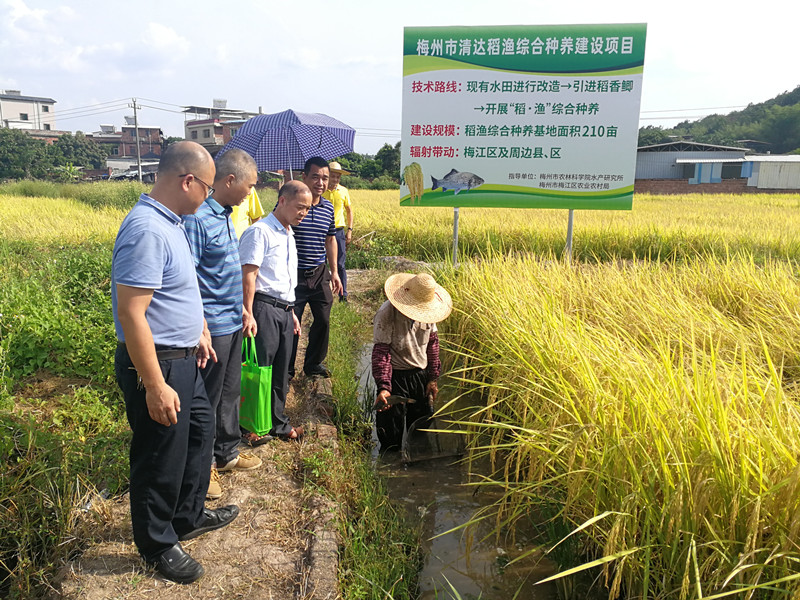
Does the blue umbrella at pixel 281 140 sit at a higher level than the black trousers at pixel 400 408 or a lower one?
higher

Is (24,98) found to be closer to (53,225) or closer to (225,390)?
(53,225)

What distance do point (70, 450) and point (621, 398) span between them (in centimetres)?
255

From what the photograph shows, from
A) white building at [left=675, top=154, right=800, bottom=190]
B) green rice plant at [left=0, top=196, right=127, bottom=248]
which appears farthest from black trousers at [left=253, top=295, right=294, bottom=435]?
white building at [left=675, top=154, right=800, bottom=190]

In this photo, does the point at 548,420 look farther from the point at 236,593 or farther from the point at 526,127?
the point at 526,127

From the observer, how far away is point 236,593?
6.92ft

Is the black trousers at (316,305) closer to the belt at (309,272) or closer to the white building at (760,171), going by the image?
the belt at (309,272)

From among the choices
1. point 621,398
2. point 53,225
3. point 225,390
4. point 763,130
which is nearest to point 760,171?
point 763,130

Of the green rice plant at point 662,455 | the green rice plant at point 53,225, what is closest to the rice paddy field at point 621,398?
the green rice plant at point 662,455

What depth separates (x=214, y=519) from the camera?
8.15 ft

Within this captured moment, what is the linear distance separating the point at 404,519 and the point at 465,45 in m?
5.53

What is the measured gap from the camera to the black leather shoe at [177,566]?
6.99 feet

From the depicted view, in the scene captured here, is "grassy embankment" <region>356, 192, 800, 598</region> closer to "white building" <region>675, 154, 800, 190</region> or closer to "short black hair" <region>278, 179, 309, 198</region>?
"short black hair" <region>278, 179, 309, 198</region>

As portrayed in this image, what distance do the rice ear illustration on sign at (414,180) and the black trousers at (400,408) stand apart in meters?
3.72

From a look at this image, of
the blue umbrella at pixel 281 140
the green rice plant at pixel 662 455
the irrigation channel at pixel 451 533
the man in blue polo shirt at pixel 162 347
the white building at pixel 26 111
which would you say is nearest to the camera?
the green rice plant at pixel 662 455
